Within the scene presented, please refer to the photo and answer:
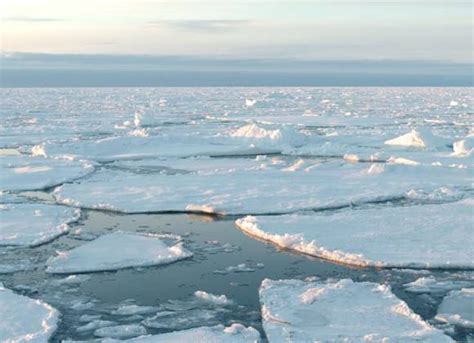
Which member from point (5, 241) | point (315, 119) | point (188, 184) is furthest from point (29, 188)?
point (315, 119)

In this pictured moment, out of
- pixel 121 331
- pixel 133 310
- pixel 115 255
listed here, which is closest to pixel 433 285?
pixel 133 310

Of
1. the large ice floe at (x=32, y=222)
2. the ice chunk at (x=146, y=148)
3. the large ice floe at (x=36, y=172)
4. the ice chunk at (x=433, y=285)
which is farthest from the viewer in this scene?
the ice chunk at (x=146, y=148)

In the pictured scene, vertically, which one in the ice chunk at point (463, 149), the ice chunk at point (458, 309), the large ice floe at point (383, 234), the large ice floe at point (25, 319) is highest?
the ice chunk at point (463, 149)

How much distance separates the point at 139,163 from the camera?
17.0 m

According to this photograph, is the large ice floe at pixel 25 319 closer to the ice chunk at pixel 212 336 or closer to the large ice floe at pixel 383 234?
the ice chunk at pixel 212 336

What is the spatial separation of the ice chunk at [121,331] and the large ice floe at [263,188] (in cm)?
502

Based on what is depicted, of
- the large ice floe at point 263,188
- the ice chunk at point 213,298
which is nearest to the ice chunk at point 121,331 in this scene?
the ice chunk at point 213,298

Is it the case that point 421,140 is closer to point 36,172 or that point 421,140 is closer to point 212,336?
point 36,172

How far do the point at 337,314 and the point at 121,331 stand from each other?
215 centimetres

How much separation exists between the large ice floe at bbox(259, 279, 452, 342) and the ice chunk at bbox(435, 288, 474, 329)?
31 centimetres

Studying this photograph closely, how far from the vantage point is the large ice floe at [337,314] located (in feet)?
19.9

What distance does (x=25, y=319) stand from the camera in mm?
6590

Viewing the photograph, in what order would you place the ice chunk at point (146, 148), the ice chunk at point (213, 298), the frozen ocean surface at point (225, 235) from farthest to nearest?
the ice chunk at point (146, 148) < the ice chunk at point (213, 298) < the frozen ocean surface at point (225, 235)

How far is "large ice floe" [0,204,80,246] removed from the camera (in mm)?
9484
